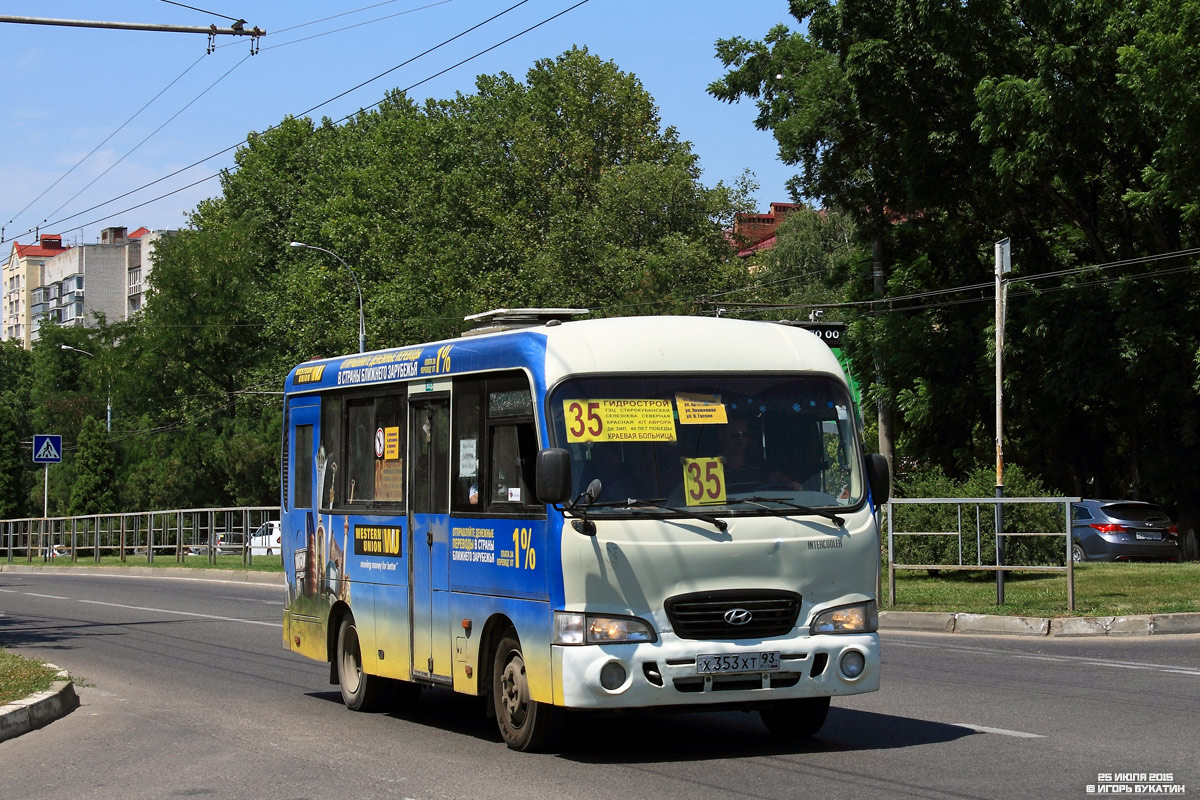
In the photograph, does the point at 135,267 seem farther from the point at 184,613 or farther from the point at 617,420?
the point at 617,420

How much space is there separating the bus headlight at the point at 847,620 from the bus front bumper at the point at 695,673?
8 cm

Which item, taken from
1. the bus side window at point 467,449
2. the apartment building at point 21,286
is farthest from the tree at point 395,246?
the apartment building at point 21,286

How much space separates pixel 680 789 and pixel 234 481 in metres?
68.0

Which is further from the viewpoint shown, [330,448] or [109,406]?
[109,406]

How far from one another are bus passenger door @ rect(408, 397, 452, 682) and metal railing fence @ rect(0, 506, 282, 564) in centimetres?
2292

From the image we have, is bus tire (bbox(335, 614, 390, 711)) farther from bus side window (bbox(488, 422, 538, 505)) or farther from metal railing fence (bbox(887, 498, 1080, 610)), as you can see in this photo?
metal railing fence (bbox(887, 498, 1080, 610))

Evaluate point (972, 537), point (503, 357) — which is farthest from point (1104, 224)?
point (503, 357)

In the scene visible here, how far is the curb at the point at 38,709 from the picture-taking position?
10.9 metres

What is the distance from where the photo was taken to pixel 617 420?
9188 mm

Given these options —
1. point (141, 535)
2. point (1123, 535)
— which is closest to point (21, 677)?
point (1123, 535)

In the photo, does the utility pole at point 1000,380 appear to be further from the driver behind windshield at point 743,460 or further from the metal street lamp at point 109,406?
the metal street lamp at point 109,406

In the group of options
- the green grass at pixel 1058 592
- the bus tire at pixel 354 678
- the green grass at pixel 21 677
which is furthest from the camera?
the green grass at pixel 1058 592

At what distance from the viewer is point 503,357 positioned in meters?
9.91

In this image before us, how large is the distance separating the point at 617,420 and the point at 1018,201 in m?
31.3
